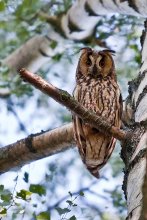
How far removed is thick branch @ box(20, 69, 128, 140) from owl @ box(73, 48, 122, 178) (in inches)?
10.1

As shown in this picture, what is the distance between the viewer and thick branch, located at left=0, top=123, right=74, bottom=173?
2.26 metres

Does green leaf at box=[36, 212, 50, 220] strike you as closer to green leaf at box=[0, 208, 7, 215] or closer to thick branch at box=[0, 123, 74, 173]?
green leaf at box=[0, 208, 7, 215]

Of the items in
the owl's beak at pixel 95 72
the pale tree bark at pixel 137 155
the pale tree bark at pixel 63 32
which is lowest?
the pale tree bark at pixel 137 155

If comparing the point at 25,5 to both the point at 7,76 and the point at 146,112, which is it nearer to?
the point at 7,76

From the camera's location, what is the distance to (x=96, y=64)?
8.50ft

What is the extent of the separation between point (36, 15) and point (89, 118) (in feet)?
7.16

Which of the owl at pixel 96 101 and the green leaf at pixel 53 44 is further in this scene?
the green leaf at pixel 53 44

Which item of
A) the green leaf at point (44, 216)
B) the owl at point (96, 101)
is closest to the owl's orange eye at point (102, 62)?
the owl at point (96, 101)

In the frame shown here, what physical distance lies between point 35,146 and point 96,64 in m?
0.54

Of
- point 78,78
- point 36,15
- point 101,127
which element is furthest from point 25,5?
point 101,127

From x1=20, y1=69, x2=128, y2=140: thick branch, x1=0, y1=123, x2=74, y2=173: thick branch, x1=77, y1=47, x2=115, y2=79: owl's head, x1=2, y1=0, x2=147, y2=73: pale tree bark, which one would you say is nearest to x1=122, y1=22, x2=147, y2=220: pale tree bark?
x1=20, y1=69, x2=128, y2=140: thick branch

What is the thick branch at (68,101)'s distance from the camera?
1.54 m

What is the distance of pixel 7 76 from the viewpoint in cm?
352

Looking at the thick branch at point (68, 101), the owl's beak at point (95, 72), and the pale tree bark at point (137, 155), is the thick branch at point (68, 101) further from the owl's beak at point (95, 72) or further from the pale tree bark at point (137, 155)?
the owl's beak at point (95, 72)
